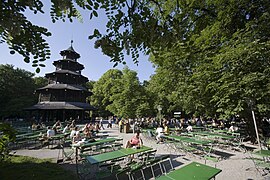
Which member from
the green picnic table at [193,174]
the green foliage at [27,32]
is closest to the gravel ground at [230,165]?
the green picnic table at [193,174]

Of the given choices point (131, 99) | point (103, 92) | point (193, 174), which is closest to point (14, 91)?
point (103, 92)

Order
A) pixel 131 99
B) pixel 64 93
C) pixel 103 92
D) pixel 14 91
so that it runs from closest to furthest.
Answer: pixel 131 99, pixel 64 93, pixel 14 91, pixel 103 92

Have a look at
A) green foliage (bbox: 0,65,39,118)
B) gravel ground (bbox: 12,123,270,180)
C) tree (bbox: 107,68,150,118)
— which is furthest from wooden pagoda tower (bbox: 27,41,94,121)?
gravel ground (bbox: 12,123,270,180)

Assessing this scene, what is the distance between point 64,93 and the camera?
32.1m

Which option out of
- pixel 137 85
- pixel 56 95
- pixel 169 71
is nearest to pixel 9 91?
pixel 56 95

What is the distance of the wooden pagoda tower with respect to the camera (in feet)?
101

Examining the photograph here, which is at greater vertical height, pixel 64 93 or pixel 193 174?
pixel 64 93

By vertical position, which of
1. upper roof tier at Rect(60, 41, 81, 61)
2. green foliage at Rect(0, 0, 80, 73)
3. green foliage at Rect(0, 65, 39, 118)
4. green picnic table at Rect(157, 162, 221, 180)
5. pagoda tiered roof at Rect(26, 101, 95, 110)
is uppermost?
upper roof tier at Rect(60, 41, 81, 61)

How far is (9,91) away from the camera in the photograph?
44125 mm

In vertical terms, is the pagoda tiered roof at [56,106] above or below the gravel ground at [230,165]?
above

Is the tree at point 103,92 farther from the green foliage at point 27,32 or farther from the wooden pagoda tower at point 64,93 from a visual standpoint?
the green foliage at point 27,32

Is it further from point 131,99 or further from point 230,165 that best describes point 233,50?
point 131,99

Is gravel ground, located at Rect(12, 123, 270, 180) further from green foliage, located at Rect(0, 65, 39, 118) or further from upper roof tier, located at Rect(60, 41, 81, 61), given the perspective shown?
green foliage, located at Rect(0, 65, 39, 118)

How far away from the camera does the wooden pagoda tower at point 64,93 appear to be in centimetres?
3084
